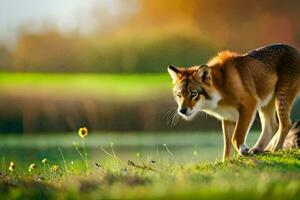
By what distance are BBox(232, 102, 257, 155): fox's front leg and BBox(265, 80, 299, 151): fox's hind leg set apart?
94 centimetres

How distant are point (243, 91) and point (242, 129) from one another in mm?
682

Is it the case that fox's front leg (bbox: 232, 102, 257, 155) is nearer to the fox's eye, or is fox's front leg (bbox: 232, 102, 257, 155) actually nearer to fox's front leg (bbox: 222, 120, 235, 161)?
fox's front leg (bbox: 222, 120, 235, 161)

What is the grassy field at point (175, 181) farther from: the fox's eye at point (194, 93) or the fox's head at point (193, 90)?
the fox's eye at point (194, 93)

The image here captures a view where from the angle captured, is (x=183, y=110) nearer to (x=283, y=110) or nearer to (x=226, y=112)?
(x=226, y=112)

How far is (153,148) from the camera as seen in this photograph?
25.6 meters

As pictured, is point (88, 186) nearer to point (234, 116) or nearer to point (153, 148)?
point (234, 116)

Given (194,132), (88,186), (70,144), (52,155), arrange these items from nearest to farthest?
(88,186)
(52,155)
(70,144)
(194,132)

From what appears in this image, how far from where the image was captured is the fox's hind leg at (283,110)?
15.1 meters

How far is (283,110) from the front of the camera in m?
15.1

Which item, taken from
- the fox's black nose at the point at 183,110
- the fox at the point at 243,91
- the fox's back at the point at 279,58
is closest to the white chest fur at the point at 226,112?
the fox at the point at 243,91

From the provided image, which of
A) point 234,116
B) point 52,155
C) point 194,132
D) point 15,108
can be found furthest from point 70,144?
point 234,116

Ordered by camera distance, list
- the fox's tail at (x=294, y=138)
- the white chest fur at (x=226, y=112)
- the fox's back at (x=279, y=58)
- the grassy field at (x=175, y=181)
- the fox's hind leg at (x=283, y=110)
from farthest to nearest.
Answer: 1. the fox's tail at (x=294, y=138)
2. the fox's back at (x=279, y=58)
3. the fox's hind leg at (x=283, y=110)
4. the white chest fur at (x=226, y=112)
5. the grassy field at (x=175, y=181)

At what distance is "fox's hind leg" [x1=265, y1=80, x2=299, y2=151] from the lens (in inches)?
593

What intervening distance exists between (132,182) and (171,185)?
3.07ft
